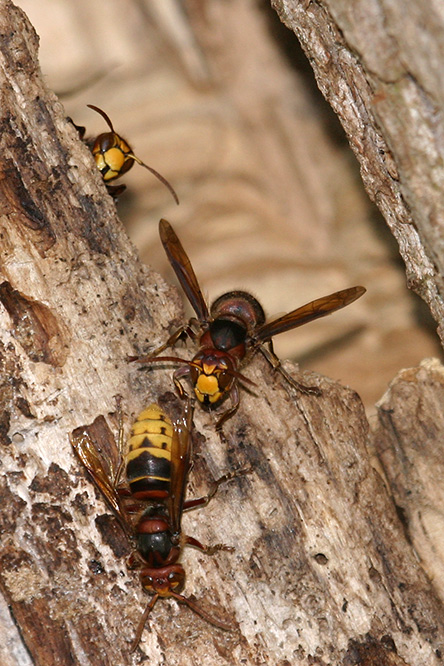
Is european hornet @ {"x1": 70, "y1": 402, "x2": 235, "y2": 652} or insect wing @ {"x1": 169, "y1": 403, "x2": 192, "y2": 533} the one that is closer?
european hornet @ {"x1": 70, "y1": 402, "x2": 235, "y2": 652}

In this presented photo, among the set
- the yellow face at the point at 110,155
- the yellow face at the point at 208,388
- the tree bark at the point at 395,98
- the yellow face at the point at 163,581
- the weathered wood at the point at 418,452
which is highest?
the yellow face at the point at 110,155

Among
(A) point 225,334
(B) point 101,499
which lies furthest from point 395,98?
(B) point 101,499

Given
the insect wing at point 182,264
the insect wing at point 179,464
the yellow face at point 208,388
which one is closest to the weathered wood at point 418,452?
the yellow face at point 208,388

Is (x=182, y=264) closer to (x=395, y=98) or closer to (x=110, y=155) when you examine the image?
(x=110, y=155)

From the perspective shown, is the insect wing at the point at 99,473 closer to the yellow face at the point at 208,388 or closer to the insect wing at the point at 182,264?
the yellow face at the point at 208,388

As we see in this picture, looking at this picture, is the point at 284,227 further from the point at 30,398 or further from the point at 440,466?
the point at 30,398

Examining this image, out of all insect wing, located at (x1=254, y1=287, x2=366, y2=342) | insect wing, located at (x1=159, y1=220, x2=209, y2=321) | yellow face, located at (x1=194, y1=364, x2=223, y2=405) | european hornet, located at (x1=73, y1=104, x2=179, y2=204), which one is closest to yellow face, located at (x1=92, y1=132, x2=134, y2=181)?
european hornet, located at (x1=73, y1=104, x2=179, y2=204)

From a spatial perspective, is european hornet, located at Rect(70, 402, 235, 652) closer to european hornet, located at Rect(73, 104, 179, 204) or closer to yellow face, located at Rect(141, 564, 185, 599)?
yellow face, located at Rect(141, 564, 185, 599)
